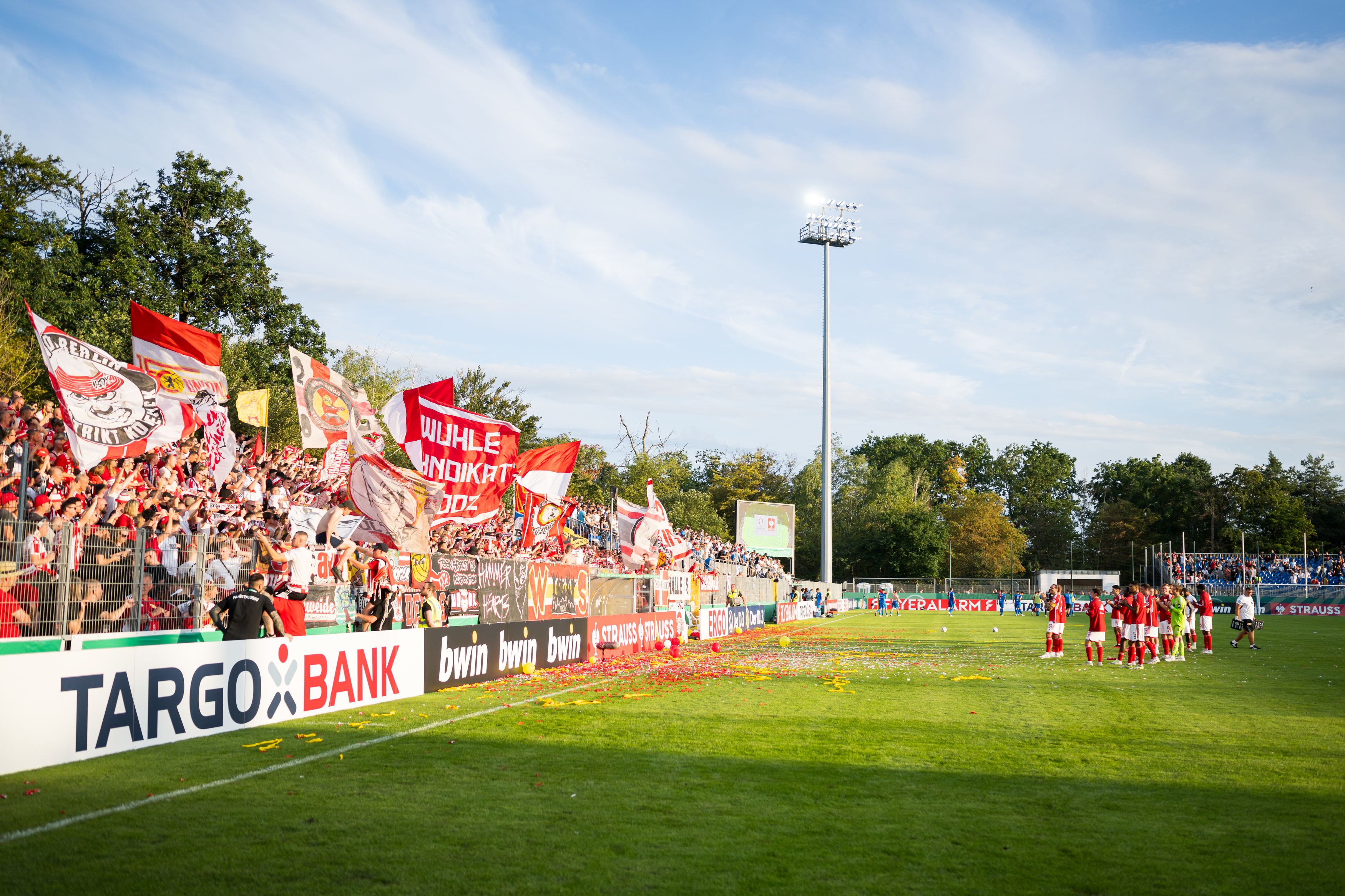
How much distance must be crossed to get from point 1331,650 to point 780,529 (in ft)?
144

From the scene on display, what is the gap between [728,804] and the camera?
7.93 metres

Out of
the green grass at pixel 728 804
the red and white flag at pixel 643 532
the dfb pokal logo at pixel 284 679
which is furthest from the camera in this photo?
the red and white flag at pixel 643 532

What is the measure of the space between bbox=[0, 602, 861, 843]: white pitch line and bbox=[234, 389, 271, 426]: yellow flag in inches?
451

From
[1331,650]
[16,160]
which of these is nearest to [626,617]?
[1331,650]

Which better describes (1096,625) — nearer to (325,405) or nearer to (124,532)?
(325,405)

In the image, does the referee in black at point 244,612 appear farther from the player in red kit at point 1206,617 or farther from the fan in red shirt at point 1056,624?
the player in red kit at point 1206,617

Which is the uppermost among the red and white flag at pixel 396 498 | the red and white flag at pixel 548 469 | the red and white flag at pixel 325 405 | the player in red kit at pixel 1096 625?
the red and white flag at pixel 325 405

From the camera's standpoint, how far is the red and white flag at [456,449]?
15344mm

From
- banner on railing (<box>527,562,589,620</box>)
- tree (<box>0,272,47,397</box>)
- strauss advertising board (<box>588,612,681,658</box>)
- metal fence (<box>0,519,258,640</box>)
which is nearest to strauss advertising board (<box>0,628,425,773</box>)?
metal fence (<box>0,519,258,640</box>)

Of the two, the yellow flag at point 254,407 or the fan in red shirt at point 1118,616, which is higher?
the yellow flag at point 254,407

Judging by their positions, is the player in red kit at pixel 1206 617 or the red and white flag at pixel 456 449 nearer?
the red and white flag at pixel 456 449

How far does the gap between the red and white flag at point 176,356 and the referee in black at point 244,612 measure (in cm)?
397

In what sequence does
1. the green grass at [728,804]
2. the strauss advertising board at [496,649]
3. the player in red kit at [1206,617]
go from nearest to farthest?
the green grass at [728,804], the strauss advertising board at [496,649], the player in red kit at [1206,617]

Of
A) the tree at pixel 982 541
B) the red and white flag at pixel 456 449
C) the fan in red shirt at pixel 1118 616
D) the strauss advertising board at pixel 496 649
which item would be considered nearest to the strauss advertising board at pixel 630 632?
the strauss advertising board at pixel 496 649
